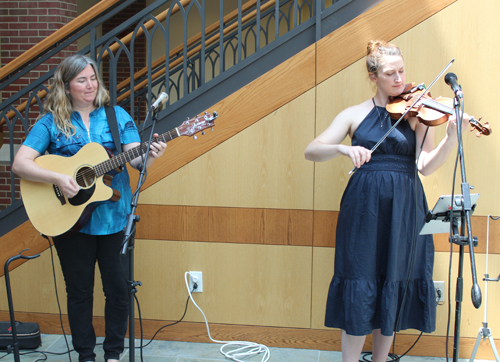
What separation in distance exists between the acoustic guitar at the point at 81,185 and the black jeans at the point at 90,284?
4.9 inches

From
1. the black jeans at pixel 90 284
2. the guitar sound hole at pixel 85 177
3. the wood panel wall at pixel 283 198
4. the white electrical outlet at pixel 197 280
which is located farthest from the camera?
the white electrical outlet at pixel 197 280

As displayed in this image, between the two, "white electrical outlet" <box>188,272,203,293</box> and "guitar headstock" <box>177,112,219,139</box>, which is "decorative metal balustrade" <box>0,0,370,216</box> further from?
"white electrical outlet" <box>188,272,203,293</box>

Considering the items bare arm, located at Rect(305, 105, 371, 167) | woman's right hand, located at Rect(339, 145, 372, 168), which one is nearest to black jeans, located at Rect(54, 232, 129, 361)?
bare arm, located at Rect(305, 105, 371, 167)

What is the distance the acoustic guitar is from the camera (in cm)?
235

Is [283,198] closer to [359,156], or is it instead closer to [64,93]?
[359,156]

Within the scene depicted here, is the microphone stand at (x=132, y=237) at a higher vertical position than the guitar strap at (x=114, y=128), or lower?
lower

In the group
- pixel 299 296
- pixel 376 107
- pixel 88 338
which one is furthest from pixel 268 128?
pixel 88 338

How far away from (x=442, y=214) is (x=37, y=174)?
1.87 metres

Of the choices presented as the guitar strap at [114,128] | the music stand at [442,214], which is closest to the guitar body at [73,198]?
the guitar strap at [114,128]

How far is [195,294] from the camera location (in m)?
3.07

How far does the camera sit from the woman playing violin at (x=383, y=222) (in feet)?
6.99

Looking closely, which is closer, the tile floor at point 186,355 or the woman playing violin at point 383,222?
the woman playing violin at point 383,222

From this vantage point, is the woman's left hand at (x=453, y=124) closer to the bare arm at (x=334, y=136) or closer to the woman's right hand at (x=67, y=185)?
the bare arm at (x=334, y=136)

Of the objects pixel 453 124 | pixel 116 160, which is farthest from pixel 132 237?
pixel 453 124
